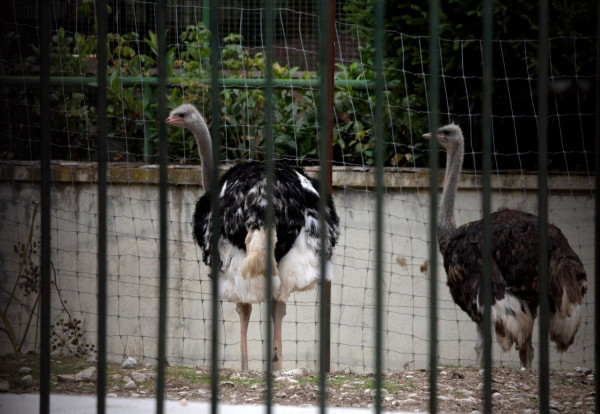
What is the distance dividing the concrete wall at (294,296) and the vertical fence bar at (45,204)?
4705mm

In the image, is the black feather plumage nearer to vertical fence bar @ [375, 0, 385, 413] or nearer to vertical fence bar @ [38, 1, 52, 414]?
vertical fence bar @ [38, 1, 52, 414]

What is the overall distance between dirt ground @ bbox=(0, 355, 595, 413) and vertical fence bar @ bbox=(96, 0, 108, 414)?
217cm

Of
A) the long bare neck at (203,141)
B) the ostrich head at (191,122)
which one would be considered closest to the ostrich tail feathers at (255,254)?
the long bare neck at (203,141)

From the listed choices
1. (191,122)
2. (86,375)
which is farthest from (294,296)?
(86,375)

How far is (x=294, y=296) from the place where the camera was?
7027 mm

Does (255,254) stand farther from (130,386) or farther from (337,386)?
(130,386)

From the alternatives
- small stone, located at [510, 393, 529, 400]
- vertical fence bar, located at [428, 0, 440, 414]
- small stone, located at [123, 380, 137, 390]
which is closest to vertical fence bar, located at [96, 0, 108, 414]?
vertical fence bar, located at [428, 0, 440, 414]

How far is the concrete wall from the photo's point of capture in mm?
6992

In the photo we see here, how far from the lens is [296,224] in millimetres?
5434

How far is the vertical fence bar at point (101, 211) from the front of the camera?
218 centimetres

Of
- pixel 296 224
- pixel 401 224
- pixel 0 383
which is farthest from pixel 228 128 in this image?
pixel 0 383

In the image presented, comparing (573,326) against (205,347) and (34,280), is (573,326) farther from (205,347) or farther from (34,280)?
(34,280)

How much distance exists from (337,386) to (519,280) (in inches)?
57.5

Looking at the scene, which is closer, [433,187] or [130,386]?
[433,187]
